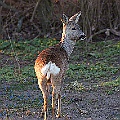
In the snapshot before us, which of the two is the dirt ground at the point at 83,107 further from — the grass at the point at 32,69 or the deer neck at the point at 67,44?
the deer neck at the point at 67,44

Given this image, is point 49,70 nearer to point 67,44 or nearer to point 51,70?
point 51,70

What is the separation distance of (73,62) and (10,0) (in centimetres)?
497

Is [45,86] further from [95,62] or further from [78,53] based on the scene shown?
[78,53]

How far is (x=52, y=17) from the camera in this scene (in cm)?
1631

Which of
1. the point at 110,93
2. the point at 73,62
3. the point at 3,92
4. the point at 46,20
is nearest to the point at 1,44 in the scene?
the point at 46,20

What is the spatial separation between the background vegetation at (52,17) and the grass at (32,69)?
94 cm

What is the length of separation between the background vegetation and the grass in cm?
94

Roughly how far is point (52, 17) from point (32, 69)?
15.2ft

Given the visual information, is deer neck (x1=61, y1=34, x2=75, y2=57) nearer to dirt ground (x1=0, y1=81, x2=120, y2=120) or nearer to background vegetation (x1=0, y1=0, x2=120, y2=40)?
dirt ground (x1=0, y1=81, x2=120, y2=120)

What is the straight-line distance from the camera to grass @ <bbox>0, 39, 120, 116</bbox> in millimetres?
9445

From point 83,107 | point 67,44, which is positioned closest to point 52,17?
point 67,44

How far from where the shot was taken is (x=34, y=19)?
1738cm

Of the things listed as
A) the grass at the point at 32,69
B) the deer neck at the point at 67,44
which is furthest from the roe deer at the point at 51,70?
the grass at the point at 32,69

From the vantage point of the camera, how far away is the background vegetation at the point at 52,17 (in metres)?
15.0
